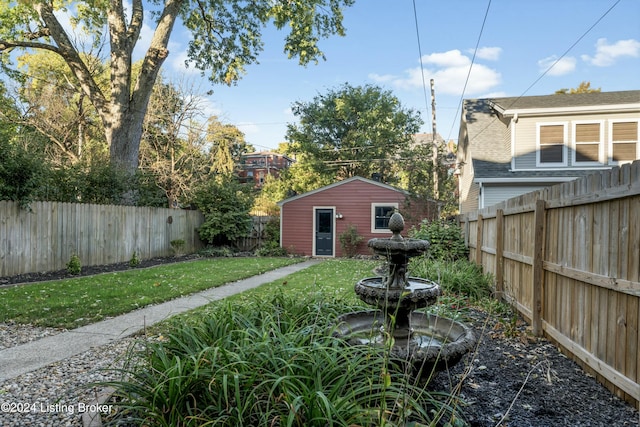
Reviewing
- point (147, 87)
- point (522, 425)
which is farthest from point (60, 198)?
point (522, 425)

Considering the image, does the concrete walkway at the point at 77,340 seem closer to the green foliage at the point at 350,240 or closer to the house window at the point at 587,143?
the green foliage at the point at 350,240

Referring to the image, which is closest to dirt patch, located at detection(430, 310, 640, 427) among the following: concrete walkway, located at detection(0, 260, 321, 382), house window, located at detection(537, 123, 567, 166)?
concrete walkway, located at detection(0, 260, 321, 382)

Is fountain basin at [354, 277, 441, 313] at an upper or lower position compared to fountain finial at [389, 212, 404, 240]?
lower

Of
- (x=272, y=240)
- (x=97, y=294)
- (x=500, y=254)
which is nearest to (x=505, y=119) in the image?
(x=500, y=254)

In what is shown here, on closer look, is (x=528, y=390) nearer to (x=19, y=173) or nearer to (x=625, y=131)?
(x=19, y=173)

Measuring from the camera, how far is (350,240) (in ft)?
49.9

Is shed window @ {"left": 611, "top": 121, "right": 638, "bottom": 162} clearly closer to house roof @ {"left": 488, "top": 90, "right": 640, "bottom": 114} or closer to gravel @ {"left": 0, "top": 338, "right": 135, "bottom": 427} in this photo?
house roof @ {"left": 488, "top": 90, "right": 640, "bottom": 114}

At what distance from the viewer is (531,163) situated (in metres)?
12.1

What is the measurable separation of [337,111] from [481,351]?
25.5 m

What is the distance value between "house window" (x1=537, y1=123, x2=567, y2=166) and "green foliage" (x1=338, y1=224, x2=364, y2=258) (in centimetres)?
676

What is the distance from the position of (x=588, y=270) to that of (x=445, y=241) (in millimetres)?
6112

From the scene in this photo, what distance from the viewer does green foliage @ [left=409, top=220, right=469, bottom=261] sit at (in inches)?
350

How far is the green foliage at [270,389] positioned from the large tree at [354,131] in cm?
2479

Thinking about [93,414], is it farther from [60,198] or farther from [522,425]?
[60,198]
